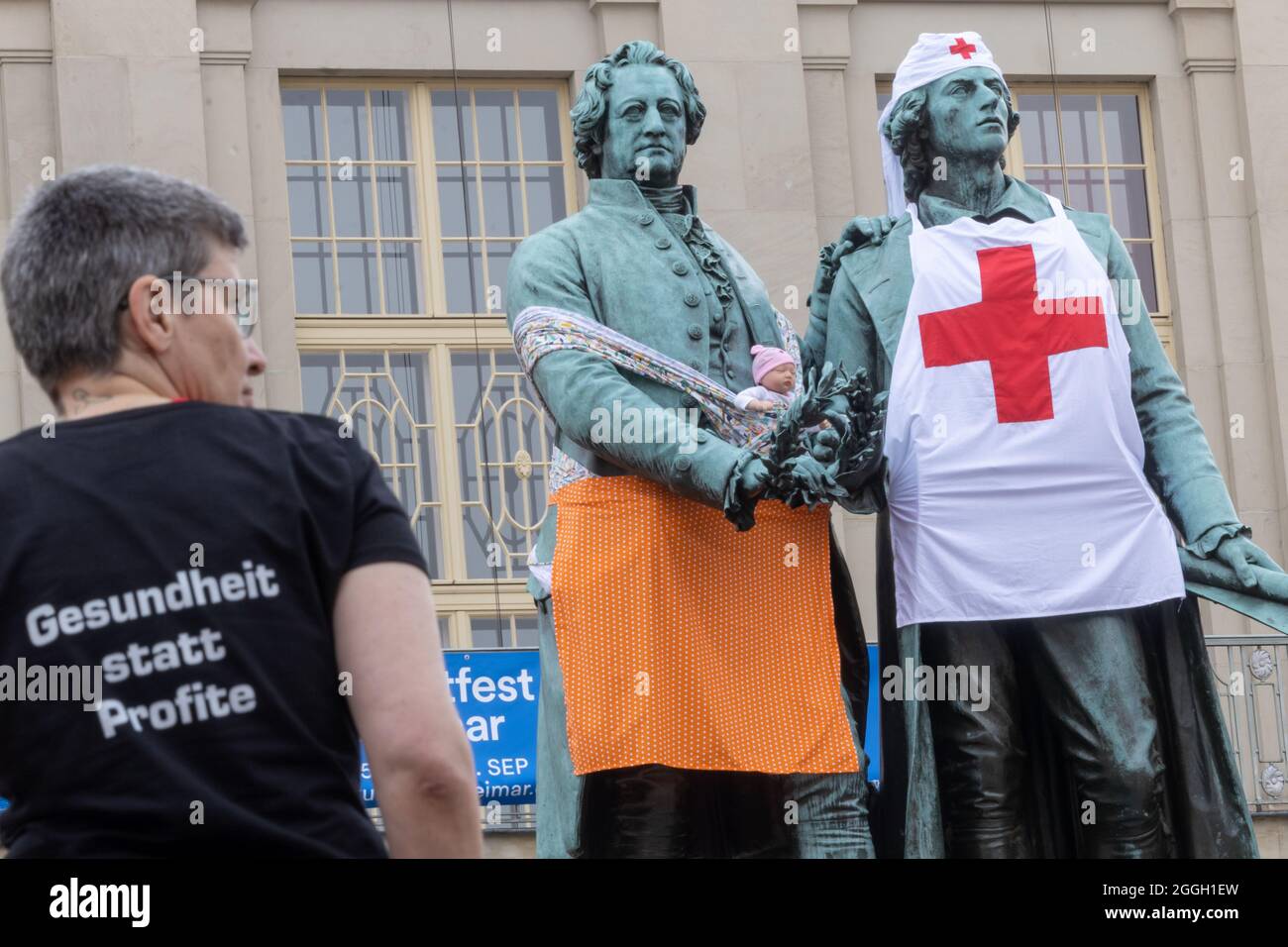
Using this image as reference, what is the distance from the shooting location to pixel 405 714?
3252 millimetres

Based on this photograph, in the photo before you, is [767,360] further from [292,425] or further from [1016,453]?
[292,425]

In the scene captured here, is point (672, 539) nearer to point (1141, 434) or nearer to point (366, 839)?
point (1141, 434)

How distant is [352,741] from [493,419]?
1548cm

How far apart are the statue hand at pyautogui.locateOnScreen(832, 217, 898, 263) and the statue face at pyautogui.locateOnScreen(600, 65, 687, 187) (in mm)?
507

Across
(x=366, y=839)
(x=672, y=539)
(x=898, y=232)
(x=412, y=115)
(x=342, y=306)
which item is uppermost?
(x=412, y=115)

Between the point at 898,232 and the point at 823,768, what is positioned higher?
the point at 898,232

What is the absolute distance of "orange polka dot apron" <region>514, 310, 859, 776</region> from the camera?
6.55 metres

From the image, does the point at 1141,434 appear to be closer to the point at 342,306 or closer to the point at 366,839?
the point at 366,839

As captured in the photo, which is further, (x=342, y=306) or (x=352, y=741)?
(x=342, y=306)

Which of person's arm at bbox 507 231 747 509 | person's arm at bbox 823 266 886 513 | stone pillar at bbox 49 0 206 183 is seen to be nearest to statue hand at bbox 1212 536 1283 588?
person's arm at bbox 823 266 886 513
